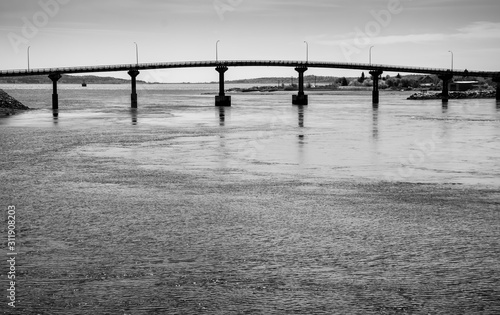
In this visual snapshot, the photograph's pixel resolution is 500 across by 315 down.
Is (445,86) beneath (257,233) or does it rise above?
above

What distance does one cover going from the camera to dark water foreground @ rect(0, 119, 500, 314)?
441 inches

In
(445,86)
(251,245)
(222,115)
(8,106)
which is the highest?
(445,86)

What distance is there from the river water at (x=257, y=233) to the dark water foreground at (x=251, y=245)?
4cm

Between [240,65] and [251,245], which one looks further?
[240,65]

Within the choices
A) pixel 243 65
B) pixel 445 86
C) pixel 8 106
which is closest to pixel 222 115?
pixel 8 106

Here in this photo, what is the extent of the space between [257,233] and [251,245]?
123 centimetres

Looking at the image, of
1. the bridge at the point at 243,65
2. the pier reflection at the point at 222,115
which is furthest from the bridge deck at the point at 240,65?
the pier reflection at the point at 222,115

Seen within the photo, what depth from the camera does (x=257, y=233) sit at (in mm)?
16094

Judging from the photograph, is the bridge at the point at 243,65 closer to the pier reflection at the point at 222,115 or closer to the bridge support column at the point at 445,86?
the bridge support column at the point at 445,86

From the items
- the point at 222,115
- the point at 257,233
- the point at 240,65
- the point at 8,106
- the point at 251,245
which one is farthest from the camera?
the point at 240,65

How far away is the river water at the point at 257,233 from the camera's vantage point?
1131 centimetres

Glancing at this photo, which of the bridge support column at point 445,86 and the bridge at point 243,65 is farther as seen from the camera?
the bridge support column at point 445,86

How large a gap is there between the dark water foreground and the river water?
4 centimetres

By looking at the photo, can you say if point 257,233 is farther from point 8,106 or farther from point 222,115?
point 8,106
